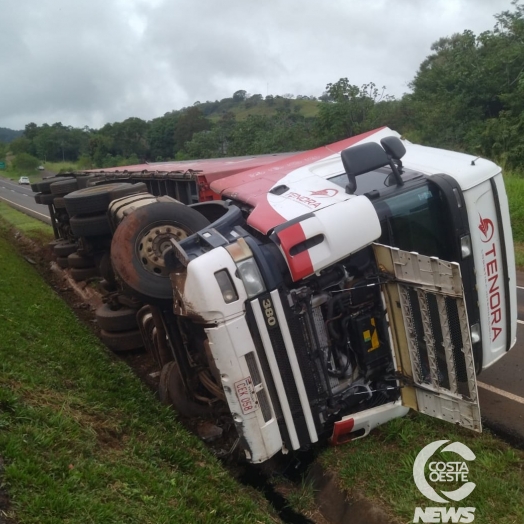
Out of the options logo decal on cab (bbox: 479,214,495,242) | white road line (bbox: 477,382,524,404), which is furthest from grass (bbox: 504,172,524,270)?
logo decal on cab (bbox: 479,214,495,242)

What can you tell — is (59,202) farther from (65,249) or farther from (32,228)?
(32,228)

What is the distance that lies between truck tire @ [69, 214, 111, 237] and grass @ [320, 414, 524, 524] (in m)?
3.53

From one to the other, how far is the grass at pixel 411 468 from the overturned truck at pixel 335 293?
0.22 metres

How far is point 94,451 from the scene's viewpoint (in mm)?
3369

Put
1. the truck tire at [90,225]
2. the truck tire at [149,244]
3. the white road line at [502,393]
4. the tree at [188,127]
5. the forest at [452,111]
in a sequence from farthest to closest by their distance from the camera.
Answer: the tree at [188,127] < the forest at [452,111] < the truck tire at [90,225] < the white road line at [502,393] < the truck tire at [149,244]

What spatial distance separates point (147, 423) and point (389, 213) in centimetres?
223

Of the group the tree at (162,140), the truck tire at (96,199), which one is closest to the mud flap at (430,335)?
the truck tire at (96,199)

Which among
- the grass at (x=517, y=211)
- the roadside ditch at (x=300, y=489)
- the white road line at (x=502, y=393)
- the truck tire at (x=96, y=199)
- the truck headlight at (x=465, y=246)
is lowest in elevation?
the grass at (x=517, y=211)

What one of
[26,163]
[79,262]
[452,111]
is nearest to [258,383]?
[79,262]

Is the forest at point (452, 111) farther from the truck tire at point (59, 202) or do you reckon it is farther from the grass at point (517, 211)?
the truck tire at point (59, 202)

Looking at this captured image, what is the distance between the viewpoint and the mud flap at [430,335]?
11.0 feet

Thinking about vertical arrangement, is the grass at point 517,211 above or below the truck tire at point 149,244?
below

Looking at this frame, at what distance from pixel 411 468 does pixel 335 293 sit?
1215mm

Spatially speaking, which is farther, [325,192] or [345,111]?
[345,111]
